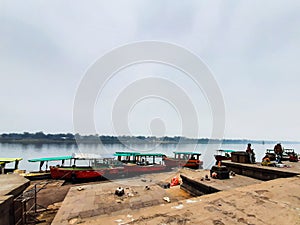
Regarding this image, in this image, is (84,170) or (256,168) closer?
(256,168)

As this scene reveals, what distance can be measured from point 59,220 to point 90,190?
2.64 meters

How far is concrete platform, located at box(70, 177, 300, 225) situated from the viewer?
8.71ft

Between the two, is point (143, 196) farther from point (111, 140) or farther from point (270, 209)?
point (111, 140)

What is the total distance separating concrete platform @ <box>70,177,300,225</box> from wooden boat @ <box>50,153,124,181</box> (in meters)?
15.4

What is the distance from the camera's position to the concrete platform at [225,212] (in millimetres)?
2654

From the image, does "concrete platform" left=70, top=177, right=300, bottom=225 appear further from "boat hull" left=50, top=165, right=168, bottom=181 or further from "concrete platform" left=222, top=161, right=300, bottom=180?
"boat hull" left=50, top=165, right=168, bottom=181

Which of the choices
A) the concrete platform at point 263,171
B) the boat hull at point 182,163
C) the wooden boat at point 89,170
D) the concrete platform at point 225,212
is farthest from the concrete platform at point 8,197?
the boat hull at point 182,163

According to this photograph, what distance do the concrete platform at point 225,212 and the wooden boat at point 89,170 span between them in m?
15.4

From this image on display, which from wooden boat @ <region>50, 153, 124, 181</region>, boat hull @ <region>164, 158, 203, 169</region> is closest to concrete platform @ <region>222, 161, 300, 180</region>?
wooden boat @ <region>50, 153, 124, 181</region>

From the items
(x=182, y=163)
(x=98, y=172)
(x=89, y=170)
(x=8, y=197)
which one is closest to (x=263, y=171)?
(x=8, y=197)

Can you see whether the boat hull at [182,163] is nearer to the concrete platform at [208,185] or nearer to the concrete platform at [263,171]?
the concrete platform at [263,171]

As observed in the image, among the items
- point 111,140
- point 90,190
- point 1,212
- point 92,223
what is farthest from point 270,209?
point 111,140

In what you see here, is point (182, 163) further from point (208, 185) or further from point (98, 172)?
point (208, 185)

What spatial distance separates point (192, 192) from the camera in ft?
23.1
